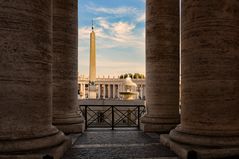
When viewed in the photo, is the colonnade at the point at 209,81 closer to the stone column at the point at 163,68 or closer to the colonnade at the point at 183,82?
the colonnade at the point at 183,82

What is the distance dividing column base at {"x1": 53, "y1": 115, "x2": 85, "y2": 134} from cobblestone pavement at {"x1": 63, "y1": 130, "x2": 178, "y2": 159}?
0.63 metres

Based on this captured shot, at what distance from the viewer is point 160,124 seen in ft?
57.2

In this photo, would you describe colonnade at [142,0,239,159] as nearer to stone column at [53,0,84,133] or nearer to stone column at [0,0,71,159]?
stone column at [0,0,71,159]

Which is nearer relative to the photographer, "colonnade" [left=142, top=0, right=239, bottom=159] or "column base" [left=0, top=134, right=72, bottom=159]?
"column base" [left=0, top=134, right=72, bottom=159]

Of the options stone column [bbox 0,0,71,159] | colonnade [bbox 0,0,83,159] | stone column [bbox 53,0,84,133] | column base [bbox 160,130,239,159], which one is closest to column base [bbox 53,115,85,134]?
stone column [bbox 53,0,84,133]

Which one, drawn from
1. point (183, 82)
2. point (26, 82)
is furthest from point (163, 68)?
point (26, 82)

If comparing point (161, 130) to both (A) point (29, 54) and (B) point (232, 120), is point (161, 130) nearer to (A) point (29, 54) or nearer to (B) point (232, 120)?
(B) point (232, 120)

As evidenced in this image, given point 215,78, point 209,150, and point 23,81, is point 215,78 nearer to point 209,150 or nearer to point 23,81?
point 209,150

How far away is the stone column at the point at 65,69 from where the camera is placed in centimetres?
1653

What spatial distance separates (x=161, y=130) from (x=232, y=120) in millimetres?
7081

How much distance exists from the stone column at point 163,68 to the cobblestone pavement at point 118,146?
4.44 feet

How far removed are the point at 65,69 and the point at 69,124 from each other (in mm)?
3473

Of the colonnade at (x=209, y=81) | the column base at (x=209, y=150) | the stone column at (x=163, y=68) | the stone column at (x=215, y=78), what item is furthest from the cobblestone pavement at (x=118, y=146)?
the stone column at (x=215, y=78)

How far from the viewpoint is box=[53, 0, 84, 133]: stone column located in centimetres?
1653
